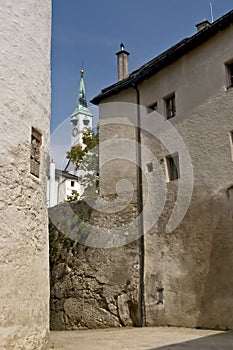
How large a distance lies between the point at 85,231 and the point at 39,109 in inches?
308

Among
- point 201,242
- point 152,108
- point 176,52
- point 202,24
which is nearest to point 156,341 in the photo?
point 201,242

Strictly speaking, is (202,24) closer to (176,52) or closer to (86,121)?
(176,52)

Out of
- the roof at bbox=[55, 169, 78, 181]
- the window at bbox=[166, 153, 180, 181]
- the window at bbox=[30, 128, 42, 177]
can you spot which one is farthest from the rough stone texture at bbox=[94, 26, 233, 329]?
the roof at bbox=[55, 169, 78, 181]

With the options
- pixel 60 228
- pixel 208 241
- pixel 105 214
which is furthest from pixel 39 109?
pixel 60 228

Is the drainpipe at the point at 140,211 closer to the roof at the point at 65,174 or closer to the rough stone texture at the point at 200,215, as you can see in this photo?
the rough stone texture at the point at 200,215

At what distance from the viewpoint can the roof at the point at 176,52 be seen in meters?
12.2

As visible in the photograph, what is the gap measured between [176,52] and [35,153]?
8289mm

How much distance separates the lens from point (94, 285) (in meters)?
13.5

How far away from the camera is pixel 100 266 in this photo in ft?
44.7

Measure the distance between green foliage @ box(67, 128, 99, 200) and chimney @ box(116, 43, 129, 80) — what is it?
12.9 feet

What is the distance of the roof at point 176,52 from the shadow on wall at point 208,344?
28.4 feet

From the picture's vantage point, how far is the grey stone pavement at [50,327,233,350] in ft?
26.5

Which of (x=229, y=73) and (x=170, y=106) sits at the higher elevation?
(x=229, y=73)

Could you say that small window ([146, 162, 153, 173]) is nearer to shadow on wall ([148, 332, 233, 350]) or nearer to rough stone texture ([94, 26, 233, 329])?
rough stone texture ([94, 26, 233, 329])
